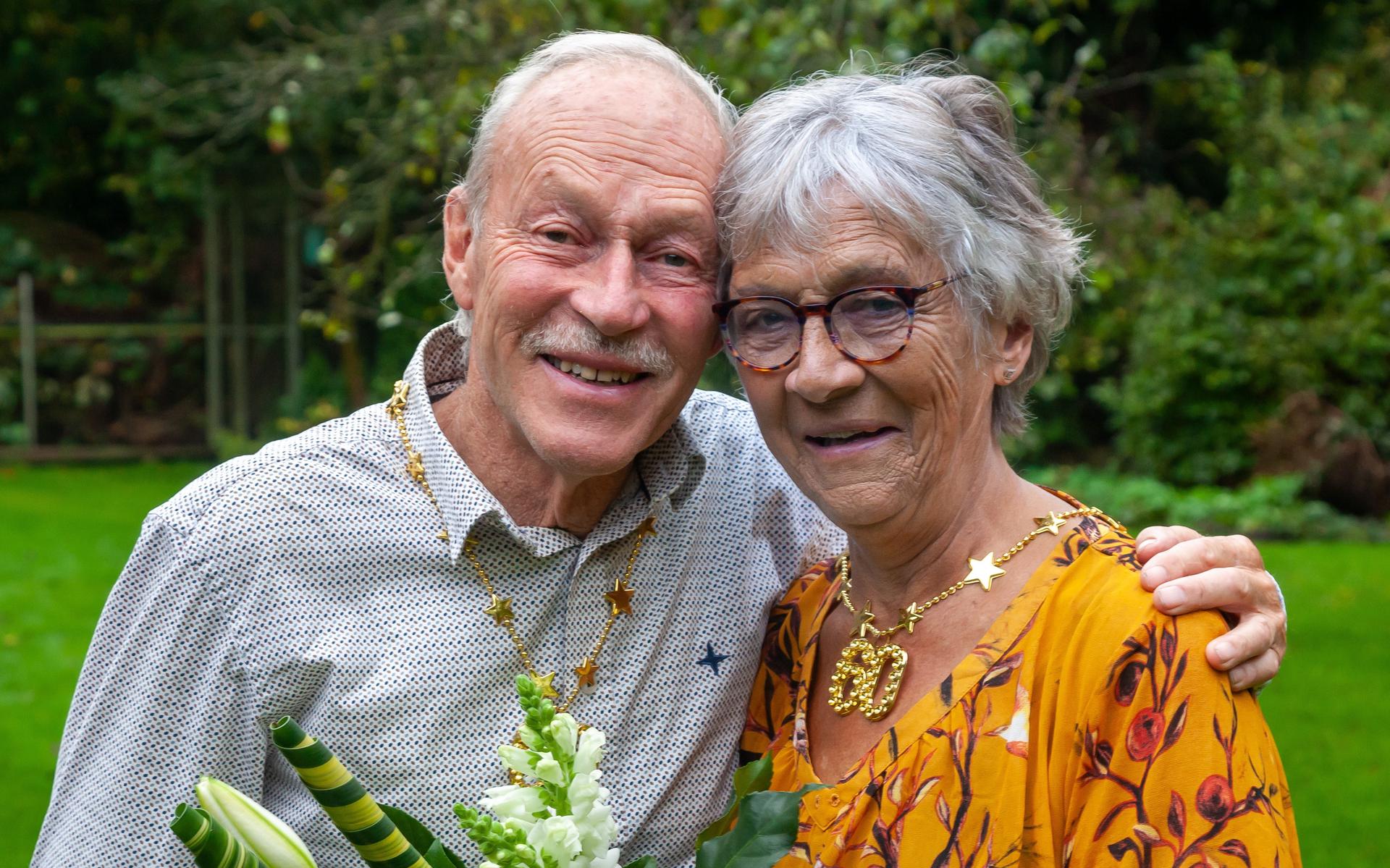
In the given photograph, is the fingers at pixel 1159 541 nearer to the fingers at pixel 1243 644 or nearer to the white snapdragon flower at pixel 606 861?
the fingers at pixel 1243 644

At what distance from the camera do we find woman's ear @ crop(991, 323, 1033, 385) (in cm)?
227

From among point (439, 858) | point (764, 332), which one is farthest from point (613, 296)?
point (439, 858)

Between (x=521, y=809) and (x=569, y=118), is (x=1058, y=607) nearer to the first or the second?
(x=521, y=809)

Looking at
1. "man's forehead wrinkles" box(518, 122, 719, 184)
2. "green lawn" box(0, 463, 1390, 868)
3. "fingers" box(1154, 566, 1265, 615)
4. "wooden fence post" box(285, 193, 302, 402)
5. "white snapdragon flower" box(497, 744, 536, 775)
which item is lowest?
"wooden fence post" box(285, 193, 302, 402)

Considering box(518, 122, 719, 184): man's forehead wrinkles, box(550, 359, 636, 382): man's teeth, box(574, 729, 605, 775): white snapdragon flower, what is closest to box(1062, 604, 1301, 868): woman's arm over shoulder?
box(574, 729, 605, 775): white snapdragon flower

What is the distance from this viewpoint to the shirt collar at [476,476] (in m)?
2.35

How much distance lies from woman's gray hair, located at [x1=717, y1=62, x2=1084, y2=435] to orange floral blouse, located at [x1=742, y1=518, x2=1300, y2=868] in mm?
432

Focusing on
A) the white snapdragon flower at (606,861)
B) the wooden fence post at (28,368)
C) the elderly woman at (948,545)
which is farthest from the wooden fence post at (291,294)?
the white snapdragon flower at (606,861)

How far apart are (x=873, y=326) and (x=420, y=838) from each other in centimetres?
101

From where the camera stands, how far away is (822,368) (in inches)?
84.1

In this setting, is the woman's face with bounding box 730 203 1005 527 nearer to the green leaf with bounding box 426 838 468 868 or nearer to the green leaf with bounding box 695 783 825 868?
the green leaf with bounding box 695 783 825 868

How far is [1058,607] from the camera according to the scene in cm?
201

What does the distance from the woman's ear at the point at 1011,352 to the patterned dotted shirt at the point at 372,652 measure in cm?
65

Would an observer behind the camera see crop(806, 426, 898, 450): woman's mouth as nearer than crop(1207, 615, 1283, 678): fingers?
No
